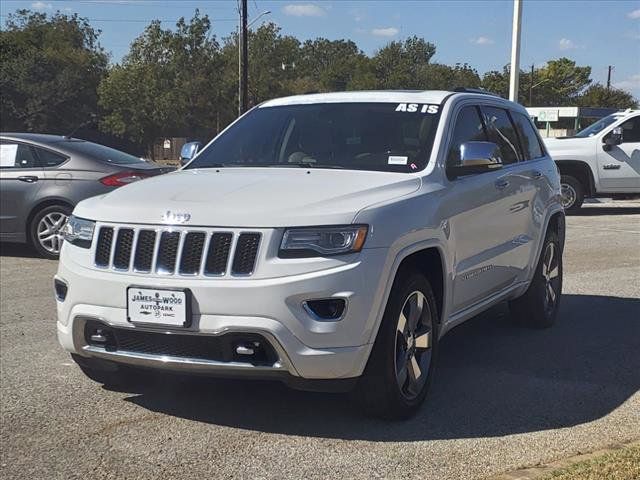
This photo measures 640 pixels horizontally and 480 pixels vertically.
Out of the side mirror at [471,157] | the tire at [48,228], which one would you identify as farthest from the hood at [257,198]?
the tire at [48,228]

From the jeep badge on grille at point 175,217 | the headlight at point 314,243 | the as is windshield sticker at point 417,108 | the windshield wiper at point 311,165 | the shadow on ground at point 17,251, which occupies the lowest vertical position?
the shadow on ground at point 17,251

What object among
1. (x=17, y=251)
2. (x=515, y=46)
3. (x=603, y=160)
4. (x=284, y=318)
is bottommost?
(x=17, y=251)

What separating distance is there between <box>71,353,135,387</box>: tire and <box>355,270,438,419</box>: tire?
1.38 meters

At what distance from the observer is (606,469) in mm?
3479

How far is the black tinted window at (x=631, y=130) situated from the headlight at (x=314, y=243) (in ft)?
44.3

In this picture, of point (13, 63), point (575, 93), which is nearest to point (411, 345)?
point (13, 63)

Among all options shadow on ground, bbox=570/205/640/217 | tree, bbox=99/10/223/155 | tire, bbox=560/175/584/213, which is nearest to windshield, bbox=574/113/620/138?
tire, bbox=560/175/584/213

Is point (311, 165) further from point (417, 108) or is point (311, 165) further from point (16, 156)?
point (16, 156)

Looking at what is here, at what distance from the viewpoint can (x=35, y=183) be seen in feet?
31.7

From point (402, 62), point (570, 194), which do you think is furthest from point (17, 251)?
point (402, 62)

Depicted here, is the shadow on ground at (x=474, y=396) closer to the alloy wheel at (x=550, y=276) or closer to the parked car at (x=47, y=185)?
the alloy wheel at (x=550, y=276)

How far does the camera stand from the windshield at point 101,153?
9.87m

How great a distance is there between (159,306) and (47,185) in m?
6.43

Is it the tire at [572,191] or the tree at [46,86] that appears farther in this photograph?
the tree at [46,86]
